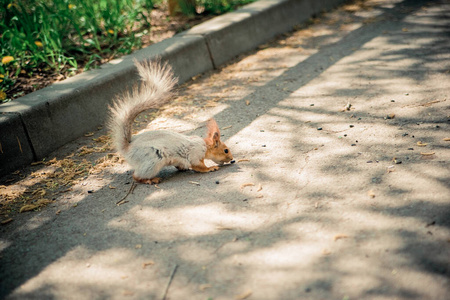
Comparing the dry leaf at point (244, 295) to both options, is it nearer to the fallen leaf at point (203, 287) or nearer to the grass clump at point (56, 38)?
the fallen leaf at point (203, 287)

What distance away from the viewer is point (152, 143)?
10.3ft

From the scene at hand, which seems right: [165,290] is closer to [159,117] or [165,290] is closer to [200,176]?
[200,176]

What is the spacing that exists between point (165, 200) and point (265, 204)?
80 centimetres

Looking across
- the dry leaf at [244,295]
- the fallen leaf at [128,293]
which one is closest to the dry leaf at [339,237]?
the dry leaf at [244,295]

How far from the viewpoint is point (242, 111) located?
4.52 meters

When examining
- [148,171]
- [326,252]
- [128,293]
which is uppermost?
[148,171]

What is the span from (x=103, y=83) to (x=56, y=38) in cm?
121

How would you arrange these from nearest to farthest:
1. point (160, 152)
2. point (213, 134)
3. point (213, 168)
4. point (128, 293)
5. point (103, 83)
→ point (128, 293)
point (160, 152)
point (213, 134)
point (213, 168)
point (103, 83)

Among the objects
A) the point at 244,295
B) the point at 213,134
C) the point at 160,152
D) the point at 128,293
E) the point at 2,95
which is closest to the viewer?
the point at 244,295

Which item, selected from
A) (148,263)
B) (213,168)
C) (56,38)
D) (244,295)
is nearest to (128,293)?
(148,263)

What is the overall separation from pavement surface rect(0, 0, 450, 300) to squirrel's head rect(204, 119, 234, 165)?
0.13 m

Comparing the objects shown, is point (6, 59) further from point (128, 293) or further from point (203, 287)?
point (203, 287)

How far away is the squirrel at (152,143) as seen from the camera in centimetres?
315

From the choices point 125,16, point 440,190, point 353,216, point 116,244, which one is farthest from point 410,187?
point 125,16
